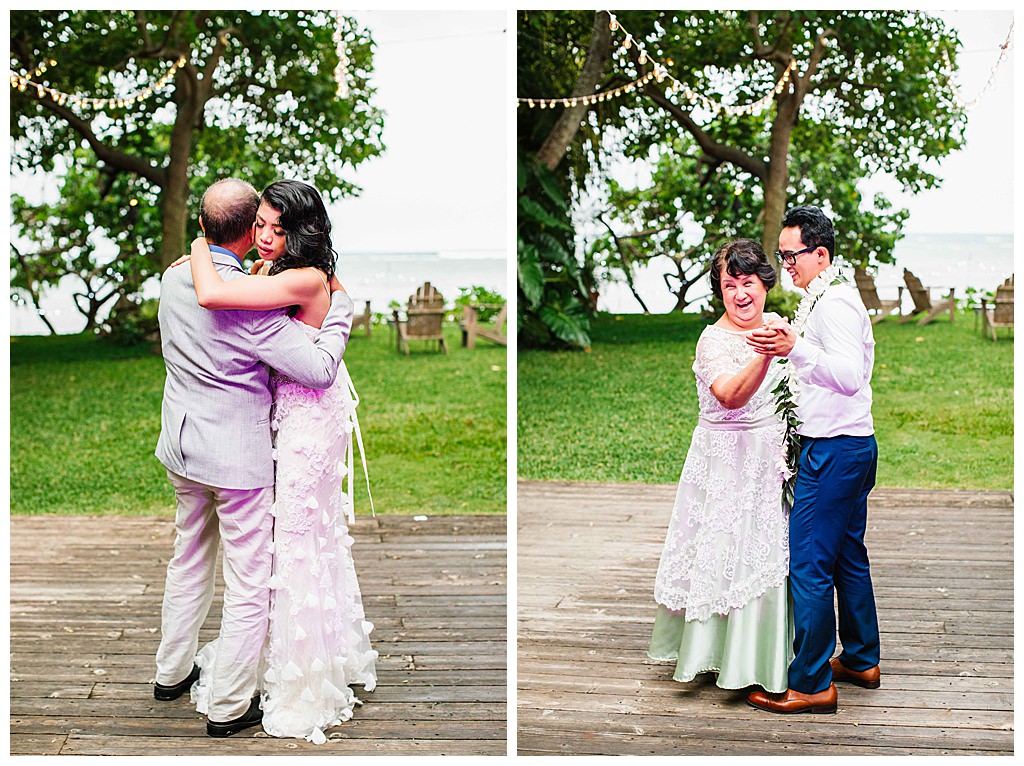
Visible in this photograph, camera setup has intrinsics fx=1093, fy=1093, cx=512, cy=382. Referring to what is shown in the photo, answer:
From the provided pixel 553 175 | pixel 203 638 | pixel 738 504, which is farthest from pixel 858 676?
pixel 553 175

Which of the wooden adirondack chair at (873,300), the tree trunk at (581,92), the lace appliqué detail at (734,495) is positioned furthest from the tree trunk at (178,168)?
the lace appliqué detail at (734,495)

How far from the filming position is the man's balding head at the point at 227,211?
2.65m

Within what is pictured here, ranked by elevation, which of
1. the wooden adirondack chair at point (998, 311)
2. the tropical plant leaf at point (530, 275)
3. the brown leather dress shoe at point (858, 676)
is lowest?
the brown leather dress shoe at point (858, 676)

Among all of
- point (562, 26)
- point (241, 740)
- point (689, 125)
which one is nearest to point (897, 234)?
point (689, 125)

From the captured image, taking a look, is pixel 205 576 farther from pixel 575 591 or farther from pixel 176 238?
pixel 176 238

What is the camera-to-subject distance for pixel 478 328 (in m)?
8.86

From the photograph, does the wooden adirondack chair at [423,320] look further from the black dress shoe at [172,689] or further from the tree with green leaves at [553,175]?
the black dress shoe at [172,689]

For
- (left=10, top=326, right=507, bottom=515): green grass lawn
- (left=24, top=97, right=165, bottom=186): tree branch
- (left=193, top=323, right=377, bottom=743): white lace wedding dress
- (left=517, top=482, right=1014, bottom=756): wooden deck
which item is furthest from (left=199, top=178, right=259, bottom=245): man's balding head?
(left=24, top=97, right=165, bottom=186): tree branch

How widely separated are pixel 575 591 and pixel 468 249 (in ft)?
14.7

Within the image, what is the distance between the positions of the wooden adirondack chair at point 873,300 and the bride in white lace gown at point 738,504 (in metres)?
4.28

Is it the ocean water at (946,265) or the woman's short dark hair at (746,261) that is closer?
the woman's short dark hair at (746,261)

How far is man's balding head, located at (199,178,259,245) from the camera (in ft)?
8.70

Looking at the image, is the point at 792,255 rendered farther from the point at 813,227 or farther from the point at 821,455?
the point at 821,455

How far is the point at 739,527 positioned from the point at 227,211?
1523 millimetres
